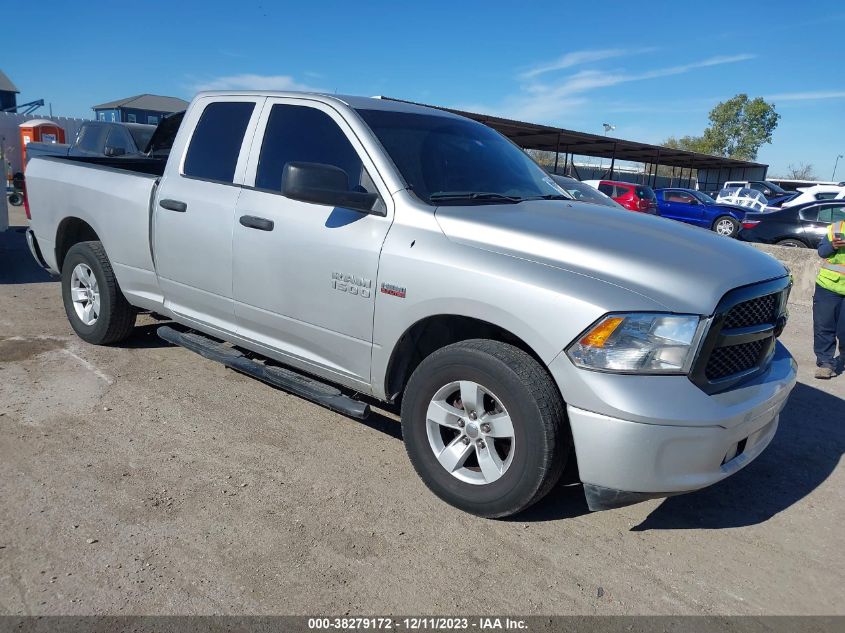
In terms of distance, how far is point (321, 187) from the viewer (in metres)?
3.41

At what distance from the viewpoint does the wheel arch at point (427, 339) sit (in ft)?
10.9

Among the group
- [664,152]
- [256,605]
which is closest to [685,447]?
[256,605]

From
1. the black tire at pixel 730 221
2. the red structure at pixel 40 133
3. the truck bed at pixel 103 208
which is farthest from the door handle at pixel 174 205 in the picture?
the red structure at pixel 40 133

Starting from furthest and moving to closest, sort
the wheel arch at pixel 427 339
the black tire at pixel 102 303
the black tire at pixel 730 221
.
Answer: the black tire at pixel 730 221, the black tire at pixel 102 303, the wheel arch at pixel 427 339

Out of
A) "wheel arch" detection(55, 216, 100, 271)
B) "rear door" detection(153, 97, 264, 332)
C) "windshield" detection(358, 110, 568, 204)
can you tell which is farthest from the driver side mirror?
"wheel arch" detection(55, 216, 100, 271)

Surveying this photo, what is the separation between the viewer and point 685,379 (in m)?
2.79

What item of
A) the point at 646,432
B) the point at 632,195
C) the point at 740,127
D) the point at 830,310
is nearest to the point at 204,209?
the point at 646,432

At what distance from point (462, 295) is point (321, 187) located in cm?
94

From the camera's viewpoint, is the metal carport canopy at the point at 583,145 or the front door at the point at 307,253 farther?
the metal carport canopy at the point at 583,145

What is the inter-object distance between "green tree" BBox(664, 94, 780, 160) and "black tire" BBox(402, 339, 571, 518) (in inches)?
3225

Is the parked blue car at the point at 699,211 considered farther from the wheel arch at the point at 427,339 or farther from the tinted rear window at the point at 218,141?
the wheel arch at the point at 427,339

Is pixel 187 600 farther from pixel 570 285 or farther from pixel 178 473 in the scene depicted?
pixel 570 285

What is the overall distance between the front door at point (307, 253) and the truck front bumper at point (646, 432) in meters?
1.23

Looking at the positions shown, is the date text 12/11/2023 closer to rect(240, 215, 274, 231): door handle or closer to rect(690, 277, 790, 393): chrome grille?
rect(690, 277, 790, 393): chrome grille
